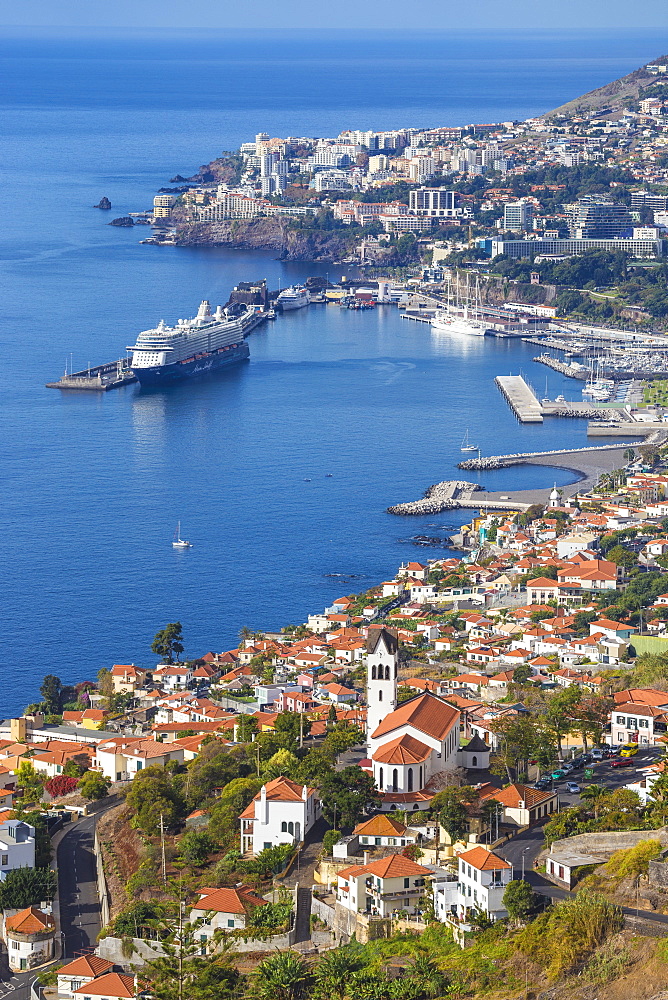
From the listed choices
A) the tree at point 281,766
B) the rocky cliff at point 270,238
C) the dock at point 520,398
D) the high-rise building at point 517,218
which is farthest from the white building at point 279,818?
the high-rise building at point 517,218

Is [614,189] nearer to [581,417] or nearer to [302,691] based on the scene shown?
[581,417]

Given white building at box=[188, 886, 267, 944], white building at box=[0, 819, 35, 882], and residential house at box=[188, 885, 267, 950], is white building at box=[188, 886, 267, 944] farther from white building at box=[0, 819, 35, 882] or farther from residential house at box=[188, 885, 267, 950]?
white building at box=[0, 819, 35, 882]

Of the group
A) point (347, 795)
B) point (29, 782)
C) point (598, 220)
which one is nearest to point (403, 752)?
point (347, 795)

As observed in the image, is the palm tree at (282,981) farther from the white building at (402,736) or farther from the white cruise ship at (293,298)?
the white cruise ship at (293,298)

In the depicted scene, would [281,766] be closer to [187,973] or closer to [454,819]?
[454,819]

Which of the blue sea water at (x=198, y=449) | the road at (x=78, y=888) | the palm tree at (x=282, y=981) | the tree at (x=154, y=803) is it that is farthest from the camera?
the blue sea water at (x=198, y=449)

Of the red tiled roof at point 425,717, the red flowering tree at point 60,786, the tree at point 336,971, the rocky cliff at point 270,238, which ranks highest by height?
the rocky cliff at point 270,238
